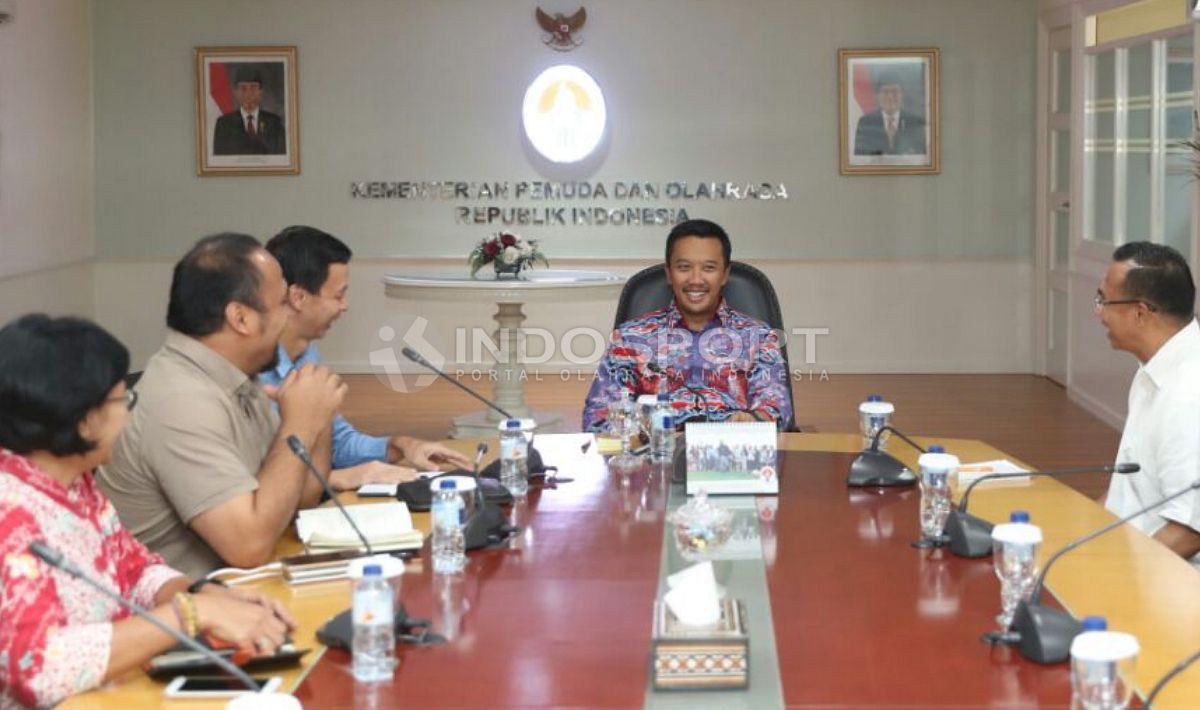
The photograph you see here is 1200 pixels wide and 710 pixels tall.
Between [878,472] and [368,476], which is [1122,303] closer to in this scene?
[878,472]

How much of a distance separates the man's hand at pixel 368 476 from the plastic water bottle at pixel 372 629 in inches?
55.8

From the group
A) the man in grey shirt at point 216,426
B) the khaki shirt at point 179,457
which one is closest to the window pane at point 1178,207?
the man in grey shirt at point 216,426

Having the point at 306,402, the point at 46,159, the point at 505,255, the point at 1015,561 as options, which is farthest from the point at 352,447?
the point at 46,159

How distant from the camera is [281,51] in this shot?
10562 mm

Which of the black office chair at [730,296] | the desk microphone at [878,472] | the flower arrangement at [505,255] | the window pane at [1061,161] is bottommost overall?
the desk microphone at [878,472]

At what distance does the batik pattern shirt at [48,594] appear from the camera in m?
2.32

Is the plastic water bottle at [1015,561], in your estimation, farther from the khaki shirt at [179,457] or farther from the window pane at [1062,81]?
the window pane at [1062,81]

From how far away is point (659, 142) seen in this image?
10648 mm

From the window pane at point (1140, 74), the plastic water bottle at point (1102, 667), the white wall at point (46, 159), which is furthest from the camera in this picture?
the white wall at point (46, 159)

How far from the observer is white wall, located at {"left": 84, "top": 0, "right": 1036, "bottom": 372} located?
10.6 metres

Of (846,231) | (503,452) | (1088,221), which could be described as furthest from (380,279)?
(503,452)

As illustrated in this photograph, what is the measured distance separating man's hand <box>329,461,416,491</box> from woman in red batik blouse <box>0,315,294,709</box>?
1.15 metres

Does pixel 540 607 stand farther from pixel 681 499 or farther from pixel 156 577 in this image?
pixel 681 499

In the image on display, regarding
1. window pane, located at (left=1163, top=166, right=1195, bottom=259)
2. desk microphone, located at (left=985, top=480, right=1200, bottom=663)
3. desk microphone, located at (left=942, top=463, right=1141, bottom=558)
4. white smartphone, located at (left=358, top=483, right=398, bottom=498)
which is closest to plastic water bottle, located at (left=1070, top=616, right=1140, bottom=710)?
desk microphone, located at (left=985, top=480, right=1200, bottom=663)
